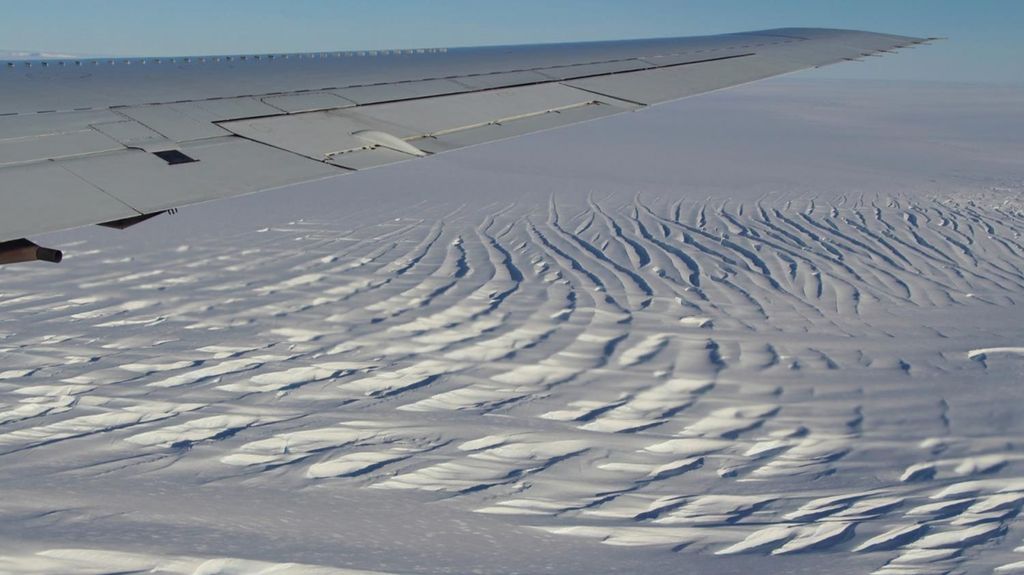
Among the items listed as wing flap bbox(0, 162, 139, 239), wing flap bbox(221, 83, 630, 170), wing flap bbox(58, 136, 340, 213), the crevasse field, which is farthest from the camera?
the crevasse field

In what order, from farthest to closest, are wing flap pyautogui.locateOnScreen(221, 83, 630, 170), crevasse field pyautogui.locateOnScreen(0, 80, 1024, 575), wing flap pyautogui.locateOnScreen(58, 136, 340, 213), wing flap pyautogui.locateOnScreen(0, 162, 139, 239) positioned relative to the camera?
crevasse field pyautogui.locateOnScreen(0, 80, 1024, 575) < wing flap pyautogui.locateOnScreen(221, 83, 630, 170) < wing flap pyautogui.locateOnScreen(58, 136, 340, 213) < wing flap pyautogui.locateOnScreen(0, 162, 139, 239)

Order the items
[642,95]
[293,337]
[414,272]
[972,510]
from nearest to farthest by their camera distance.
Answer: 1. [642,95]
2. [972,510]
3. [293,337]
4. [414,272]

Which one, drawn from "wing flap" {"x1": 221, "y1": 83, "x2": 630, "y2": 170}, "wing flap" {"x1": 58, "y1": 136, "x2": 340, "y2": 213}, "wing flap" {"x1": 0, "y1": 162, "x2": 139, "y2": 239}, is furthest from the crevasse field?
"wing flap" {"x1": 0, "y1": 162, "x2": 139, "y2": 239}

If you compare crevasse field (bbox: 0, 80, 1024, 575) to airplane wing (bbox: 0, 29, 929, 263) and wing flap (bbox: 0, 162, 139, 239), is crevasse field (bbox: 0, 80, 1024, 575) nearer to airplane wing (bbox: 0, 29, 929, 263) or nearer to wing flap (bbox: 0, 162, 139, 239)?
airplane wing (bbox: 0, 29, 929, 263)

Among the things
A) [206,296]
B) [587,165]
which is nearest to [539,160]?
[587,165]

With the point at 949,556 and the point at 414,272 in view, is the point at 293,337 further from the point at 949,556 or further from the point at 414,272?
the point at 949,556

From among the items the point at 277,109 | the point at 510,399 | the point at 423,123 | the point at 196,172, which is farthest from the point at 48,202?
the point at 510,399
